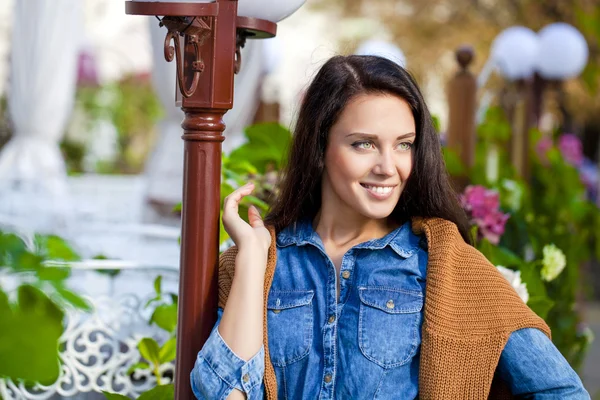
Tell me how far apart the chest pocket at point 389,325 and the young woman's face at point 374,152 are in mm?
170

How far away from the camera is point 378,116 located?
177 centimetres

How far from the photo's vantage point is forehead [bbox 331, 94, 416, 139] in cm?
176

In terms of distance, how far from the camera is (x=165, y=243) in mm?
3844

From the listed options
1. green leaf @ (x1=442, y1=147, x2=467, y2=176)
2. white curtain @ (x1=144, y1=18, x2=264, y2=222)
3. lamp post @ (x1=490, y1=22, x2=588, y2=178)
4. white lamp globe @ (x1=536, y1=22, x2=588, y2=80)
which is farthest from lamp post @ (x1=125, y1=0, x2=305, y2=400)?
white lamp globe @ (x1=536, y1=22, x2=588, y2=80)

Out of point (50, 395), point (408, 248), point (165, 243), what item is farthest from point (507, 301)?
point (165, 243)

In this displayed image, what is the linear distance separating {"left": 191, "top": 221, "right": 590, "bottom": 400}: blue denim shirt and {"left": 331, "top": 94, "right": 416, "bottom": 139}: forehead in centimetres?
24

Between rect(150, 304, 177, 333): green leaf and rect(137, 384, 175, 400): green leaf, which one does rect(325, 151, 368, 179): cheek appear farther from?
rect(150, 304, 177, 333): green leaf

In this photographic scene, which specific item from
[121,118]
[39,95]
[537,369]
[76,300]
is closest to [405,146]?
[537,369]

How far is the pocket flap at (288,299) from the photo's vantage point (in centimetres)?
179

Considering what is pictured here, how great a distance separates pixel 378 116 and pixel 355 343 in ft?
1.51

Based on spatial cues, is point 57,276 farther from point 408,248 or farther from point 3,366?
point 408,248

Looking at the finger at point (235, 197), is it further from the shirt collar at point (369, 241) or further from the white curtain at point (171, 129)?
the white curtain at point (171, 129)

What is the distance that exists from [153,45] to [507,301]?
96.4 inches

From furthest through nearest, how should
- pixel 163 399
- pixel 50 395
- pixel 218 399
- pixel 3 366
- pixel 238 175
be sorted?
1. pixel 238 175
2. pixel 50 395
3. pixel 163 399
4. pixel 218 399
5. pixel 3 366
